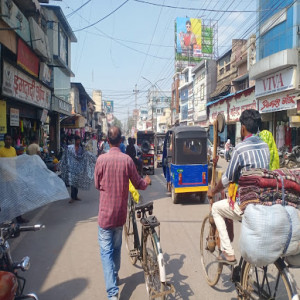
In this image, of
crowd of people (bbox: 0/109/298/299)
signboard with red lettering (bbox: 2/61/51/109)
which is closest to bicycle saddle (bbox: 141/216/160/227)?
crowd of people (bbox: 0/109/298/299)

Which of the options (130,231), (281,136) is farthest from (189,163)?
(281,136)

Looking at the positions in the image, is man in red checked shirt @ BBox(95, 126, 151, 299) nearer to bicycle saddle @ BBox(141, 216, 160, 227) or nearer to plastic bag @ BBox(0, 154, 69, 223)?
bicycle saddle @ BBox(141, 216, 160, 227)

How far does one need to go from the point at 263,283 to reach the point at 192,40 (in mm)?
35899

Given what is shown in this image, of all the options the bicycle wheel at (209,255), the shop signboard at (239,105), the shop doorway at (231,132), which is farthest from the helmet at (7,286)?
the shop doorway at (231,132)

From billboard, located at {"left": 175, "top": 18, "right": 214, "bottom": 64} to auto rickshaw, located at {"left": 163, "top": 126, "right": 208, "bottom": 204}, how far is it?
1161 inches

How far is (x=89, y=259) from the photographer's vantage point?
4.21m

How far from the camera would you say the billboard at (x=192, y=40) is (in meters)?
34.7

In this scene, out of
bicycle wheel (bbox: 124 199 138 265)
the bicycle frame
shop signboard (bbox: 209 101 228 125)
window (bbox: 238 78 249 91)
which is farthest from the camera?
shop signboard (bbox: 209 101 228 125)

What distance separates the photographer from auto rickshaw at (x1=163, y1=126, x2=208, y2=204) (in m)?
7.75

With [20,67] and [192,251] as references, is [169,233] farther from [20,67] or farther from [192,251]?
[20,67]

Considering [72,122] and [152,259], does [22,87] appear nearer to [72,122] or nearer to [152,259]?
[152,259]

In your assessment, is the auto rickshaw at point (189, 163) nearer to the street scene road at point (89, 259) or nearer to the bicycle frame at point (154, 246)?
the street scene road at point (89, 259)

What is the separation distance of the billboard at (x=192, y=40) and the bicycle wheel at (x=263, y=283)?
1384 inches

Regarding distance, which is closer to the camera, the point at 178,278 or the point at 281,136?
the point at 178,278
